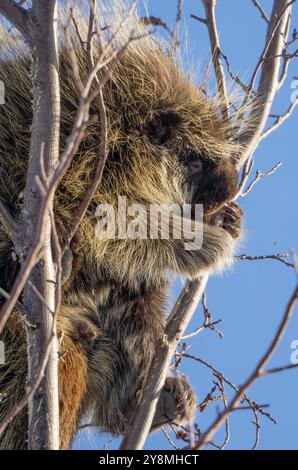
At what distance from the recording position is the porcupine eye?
10.5 ft

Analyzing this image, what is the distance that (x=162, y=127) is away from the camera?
323 centimetres

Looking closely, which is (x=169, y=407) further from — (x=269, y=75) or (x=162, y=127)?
(x=269, y=75)

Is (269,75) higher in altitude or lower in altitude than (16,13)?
higher

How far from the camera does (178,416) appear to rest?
3027mm

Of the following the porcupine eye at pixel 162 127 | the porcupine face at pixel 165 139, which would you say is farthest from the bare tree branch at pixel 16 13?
the porcupine eye at pixel 162 127

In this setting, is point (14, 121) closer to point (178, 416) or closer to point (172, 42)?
point (172, 42)

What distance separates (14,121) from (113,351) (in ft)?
3.27

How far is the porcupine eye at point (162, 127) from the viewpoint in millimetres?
3211

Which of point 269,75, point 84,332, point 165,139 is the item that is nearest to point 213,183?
point 165,139

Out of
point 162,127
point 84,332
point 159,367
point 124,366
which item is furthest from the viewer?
point 162,127

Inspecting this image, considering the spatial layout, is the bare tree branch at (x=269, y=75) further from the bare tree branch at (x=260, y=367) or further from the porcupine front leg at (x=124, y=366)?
the bare tree branch at (x=260, y=367)

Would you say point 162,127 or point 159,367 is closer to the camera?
point 159,367

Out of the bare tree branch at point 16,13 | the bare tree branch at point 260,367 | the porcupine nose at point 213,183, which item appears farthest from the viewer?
the porcupine nose at point 213,183

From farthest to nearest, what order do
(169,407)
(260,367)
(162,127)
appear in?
(162,127) → (169,407) → (260,367)
